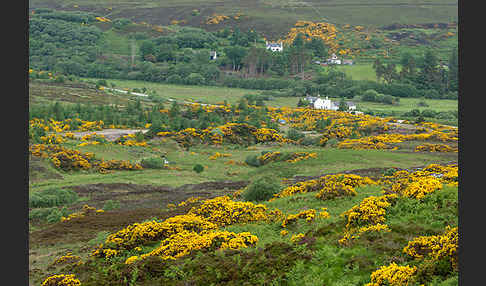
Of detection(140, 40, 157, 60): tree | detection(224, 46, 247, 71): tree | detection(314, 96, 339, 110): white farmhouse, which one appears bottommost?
detection(314, 96, 339, 110): white farmhouse

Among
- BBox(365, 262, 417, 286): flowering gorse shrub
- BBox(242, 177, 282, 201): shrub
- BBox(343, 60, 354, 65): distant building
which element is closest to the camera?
BBox(365, 262, 417, 286): flowering gorse shrub

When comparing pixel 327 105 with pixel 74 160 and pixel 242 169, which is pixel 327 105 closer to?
pixel 242 169

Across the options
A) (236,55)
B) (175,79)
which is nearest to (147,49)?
(175,79)

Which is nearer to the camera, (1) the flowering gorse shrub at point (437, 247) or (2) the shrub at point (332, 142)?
(1) the flowering gorse shrub at point (437, 247)

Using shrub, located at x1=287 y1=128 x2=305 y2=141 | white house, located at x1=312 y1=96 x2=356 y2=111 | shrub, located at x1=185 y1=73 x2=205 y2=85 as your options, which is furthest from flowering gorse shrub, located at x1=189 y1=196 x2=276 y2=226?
shrub, located at x1=185 y1=73 x2=205 y2=85

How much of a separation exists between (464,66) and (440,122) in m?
68.4

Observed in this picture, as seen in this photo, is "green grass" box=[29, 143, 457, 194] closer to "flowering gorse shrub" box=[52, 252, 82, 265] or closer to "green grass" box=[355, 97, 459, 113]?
"flowering gorse shrub" box=[52, 252, 82, 265]

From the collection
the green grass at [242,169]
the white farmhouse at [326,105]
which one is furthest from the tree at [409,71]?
the green grass at [242,169]

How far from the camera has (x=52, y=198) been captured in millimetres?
31109

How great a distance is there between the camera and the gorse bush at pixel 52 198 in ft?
99.2

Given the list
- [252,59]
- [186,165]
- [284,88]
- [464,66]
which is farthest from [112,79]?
[464,66]

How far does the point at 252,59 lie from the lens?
143000mm

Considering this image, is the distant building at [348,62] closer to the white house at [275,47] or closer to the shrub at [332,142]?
the white house at [275,47]

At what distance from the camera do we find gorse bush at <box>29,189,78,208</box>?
30.2 m
